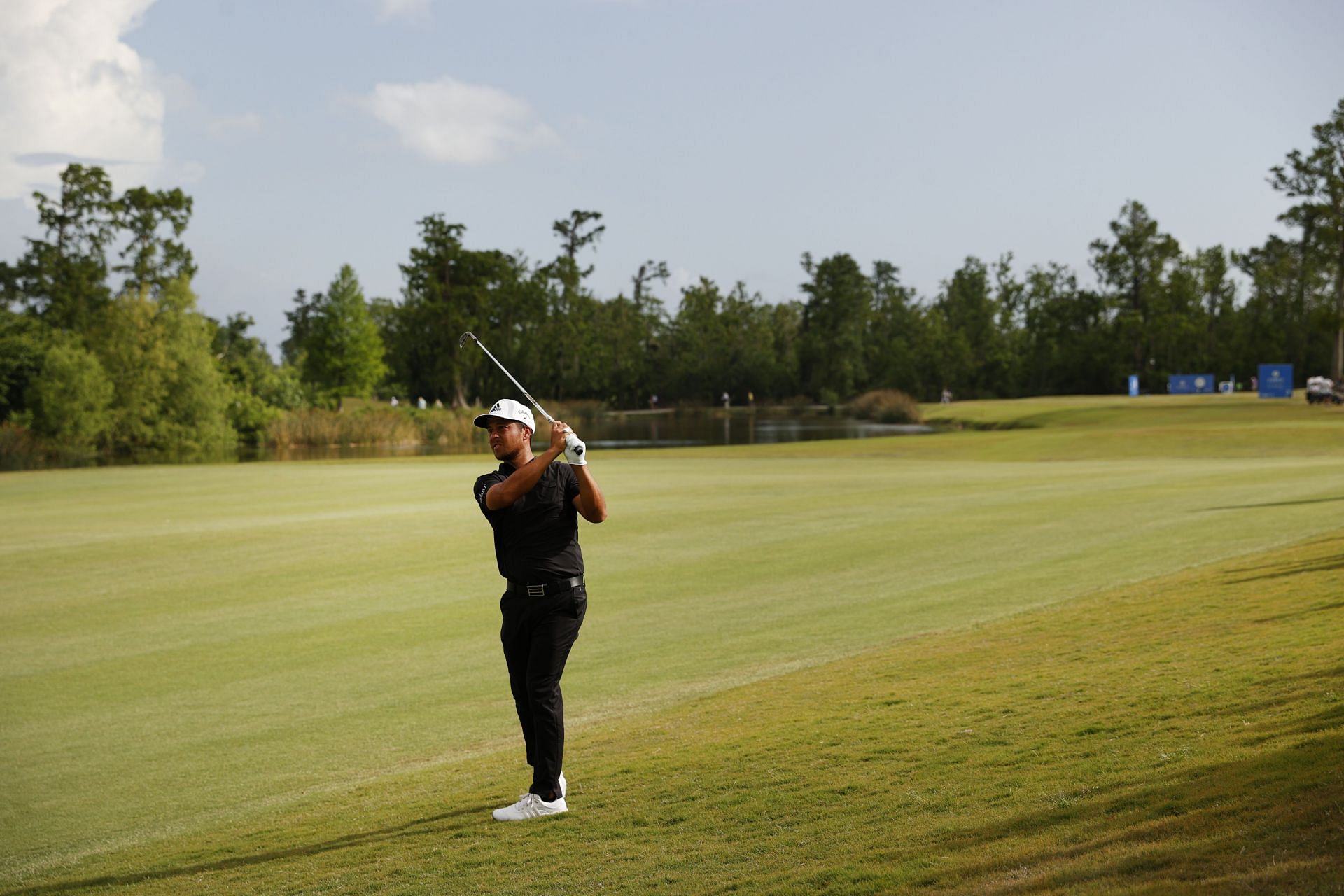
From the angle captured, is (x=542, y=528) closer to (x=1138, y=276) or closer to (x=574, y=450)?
(x=574, y=450)

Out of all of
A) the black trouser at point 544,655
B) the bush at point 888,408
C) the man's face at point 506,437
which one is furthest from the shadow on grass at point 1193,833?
the bush at point 888,408

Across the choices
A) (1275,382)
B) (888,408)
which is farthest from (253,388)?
(1275,382)

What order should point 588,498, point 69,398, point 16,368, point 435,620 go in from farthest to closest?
point 16,368
point 69,398
point 435,620
point 588,498

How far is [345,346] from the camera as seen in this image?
384 ft

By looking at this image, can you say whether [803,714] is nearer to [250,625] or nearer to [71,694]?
[71,694]

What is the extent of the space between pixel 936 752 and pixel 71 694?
325 inches

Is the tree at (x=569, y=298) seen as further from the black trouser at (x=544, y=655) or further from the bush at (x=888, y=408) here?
the black trouser at (x=544, y=655)

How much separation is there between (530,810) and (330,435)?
7693 centimetres

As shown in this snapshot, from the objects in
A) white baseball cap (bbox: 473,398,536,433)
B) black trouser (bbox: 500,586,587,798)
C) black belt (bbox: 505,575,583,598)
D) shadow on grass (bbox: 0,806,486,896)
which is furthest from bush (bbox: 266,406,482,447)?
black belt (bbox: 505,575,583,598)

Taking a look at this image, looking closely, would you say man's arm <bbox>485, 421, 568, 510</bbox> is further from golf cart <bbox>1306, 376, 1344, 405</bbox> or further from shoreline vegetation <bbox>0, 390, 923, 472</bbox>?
golf cart <bbox>1306, 376, 1344, 405</bbox>

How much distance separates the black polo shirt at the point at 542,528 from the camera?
6.66 m

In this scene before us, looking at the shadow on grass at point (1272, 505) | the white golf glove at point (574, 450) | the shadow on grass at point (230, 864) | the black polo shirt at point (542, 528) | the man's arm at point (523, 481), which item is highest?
the white golf glove at point (574, 450)

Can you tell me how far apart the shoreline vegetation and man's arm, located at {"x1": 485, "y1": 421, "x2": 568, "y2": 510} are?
5669 centimetres

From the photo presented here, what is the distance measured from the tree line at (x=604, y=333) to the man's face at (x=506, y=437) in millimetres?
70972
